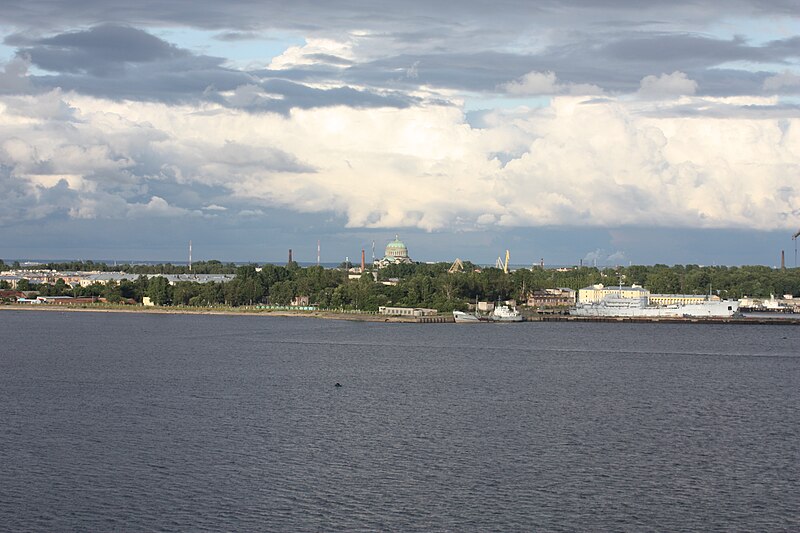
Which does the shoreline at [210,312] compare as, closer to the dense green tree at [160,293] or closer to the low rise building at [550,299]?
the dense green tree at [160,293]

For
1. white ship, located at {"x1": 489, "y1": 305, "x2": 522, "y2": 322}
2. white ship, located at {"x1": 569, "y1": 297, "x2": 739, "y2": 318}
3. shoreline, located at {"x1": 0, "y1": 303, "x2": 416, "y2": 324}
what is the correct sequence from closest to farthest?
1. shoreline, located at {"x1": 0, "y1": 303, "x2": 416, "y2": 324}
2. white ship, located at {"x1": 489, "y1": 305, "x2": 522, "y2": 322}
3. white ship, located at {"x1": 569, "y1": 297, "x2": 739, "y2": 318}

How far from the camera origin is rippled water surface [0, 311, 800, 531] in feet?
69.1

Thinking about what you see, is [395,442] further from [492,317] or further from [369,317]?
[492,317]

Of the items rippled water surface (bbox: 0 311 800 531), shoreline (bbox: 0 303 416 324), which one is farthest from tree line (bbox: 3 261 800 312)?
rippled water surface (bbox: 0 311 800 531)

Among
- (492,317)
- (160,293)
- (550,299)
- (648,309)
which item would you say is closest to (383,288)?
(492,317)

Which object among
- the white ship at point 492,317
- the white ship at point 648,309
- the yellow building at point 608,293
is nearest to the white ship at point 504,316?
the white ship at point 492,317

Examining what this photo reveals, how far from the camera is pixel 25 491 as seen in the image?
2220 cm

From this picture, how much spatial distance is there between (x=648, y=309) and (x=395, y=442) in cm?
7812

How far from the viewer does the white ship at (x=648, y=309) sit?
327ft

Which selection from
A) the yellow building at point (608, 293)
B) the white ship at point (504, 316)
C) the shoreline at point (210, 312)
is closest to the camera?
the shoreline at point (210, 312)

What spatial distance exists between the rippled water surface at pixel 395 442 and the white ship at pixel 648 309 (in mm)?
46875

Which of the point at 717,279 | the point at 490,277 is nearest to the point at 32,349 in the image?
the point at 490,277

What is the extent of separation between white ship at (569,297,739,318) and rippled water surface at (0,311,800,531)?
4688 centimetres

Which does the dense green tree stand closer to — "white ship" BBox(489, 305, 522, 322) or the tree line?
the tree line
